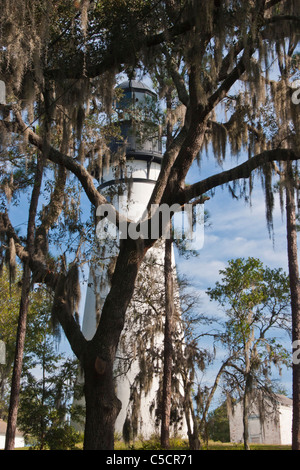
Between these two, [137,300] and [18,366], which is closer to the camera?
[18,366]

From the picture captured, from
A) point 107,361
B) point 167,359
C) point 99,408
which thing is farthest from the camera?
point 167,359

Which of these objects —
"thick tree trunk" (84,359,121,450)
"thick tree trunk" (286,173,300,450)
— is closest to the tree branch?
"thick tree trunk" (84,359,121,450)

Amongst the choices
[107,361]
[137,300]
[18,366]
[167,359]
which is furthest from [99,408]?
[137,300]

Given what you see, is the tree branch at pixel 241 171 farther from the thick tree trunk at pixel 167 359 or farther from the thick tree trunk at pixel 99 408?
the thick tree trunk at pixel 167 359

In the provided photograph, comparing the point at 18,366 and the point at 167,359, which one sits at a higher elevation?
the point at 167,359

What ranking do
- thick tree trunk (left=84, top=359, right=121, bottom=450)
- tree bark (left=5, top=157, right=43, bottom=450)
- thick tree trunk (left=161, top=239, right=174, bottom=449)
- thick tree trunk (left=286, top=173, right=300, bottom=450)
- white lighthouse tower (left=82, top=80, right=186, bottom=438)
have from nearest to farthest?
thick tree trunk (left=84, top=359, right=121, bottom=450)
tree bark (left=5, top=157, right=43, bottom=450)
thick tree trunk (left=286, top=173, right=300, bottom=450)
white lighthouse tower (left=82, top=80, right=186, bottom=438)
thick tree trunk (left=161, top=239, right=174, bottom=449)

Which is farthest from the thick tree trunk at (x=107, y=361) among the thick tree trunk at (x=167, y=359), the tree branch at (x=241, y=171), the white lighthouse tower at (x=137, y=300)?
the thick tree trunk at (x=167, y=359)

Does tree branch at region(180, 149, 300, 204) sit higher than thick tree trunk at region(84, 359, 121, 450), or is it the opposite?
tree branch at region(180, 149, 300, 204)

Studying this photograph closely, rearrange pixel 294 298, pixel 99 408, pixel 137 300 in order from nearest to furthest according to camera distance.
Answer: pixel 99 408 → pixel 294 298 → pixel 137 300

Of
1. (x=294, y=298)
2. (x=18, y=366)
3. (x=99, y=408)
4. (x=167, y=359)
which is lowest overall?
(x=99, y=408)

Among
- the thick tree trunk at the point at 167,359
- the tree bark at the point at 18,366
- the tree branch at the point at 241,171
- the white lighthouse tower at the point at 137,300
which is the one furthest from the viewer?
the thick tree trunk at the point at 167,359

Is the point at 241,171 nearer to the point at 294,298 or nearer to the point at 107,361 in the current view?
the point at 107,361

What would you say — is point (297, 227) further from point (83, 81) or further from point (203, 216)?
point (83, 81)

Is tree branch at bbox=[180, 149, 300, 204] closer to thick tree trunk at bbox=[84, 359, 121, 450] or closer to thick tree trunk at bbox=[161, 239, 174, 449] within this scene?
thick tree trunk at bbox=[84, 359, 121, 450]
